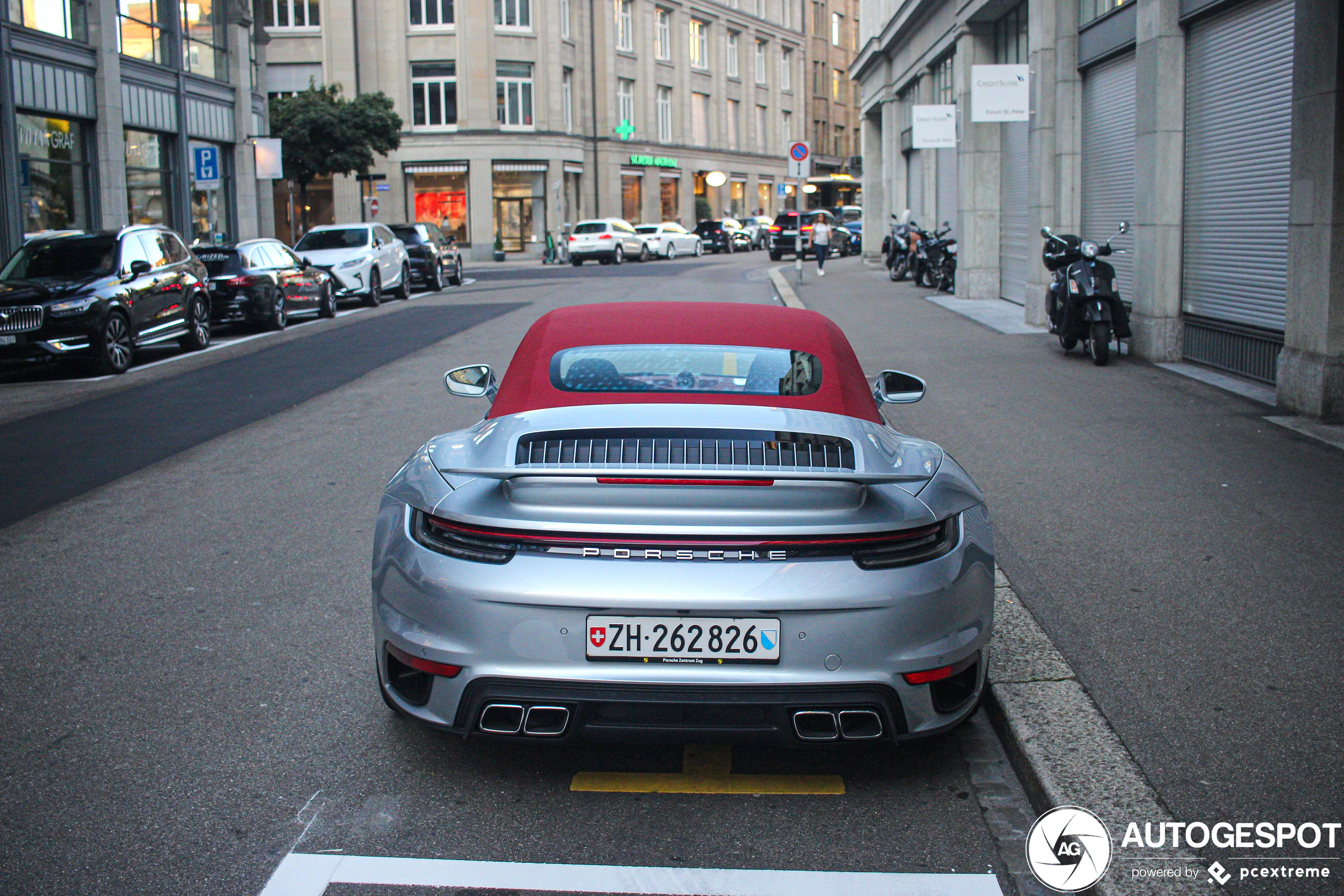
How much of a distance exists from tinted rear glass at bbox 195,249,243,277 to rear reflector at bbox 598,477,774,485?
19.7 metres

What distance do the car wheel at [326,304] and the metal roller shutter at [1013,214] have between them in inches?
487

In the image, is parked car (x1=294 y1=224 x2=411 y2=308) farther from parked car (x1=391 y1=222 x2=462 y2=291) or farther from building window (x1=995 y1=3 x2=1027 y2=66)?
building window (x1=995 y1=3 x2=1027 y2=66)

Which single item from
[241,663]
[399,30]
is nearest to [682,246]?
[399,30]

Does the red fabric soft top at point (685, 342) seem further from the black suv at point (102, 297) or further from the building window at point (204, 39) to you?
the building window at point (204, 39)

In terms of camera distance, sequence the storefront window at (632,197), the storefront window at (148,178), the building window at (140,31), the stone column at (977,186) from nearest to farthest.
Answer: the stone column at (977,186)
the building window at (140,31)
the storefront window at (148,178)
the storefront window at (632,197)

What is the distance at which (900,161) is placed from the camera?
1428 inches

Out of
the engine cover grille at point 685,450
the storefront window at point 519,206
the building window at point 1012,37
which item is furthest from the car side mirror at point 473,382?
the storefront window at point 519,206

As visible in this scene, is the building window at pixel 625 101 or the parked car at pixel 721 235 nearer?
the parked car at pixel 721 235

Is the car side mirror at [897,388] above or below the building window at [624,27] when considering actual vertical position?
below

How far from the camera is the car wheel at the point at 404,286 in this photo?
29.7 metres

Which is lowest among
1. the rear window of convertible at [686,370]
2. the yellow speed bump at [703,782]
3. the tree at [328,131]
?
the yellow speed bump at [703,782]

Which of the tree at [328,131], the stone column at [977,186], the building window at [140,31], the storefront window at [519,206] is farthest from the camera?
the storefront window at [519,206]

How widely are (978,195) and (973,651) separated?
68.6 ft

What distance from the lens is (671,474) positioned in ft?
11.6
